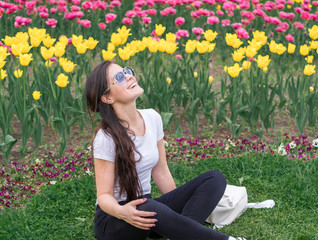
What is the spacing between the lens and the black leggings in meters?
2.67

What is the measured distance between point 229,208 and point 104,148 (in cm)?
95

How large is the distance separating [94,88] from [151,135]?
43 cm

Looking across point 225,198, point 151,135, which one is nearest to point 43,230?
point 151,135

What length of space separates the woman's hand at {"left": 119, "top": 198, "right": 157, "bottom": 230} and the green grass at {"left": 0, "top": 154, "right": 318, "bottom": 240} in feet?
2.23

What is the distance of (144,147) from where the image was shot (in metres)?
2.88

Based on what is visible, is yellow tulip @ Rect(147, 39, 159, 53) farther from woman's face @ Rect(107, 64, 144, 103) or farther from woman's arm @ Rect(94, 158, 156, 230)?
woman's arm @ Rect(94, 158, 156, 230)

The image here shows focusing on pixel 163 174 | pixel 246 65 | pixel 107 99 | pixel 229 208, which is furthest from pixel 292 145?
pixel 107 99

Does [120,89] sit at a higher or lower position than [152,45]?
higher

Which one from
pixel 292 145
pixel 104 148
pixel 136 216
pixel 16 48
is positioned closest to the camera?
pixel 136 216

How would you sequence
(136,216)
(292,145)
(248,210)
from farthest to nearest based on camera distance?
1. (292,145)
2. (248,210)
3. (136,216)

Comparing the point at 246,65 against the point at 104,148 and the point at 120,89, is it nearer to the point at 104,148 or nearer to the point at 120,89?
the point at 120,89

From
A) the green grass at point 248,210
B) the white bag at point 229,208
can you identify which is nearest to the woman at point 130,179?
the white bag at point 229,208

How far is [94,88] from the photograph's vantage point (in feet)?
9.00

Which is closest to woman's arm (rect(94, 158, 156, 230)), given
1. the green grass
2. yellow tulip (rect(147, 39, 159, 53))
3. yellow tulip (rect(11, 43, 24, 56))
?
Answer: the green grass
